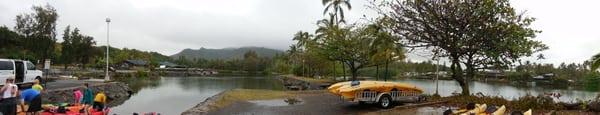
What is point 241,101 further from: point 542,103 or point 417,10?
point 542,103

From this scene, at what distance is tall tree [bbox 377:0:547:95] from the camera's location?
18344 millimetres

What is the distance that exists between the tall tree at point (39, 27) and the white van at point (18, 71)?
2463 cm

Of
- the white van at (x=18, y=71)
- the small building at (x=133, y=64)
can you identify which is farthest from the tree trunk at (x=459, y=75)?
the small building at (x=133, y=64)

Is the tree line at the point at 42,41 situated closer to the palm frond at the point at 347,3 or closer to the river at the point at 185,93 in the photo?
the river at the point at 185,93

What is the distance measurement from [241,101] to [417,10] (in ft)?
28.9

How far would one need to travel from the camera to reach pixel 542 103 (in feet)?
48.9

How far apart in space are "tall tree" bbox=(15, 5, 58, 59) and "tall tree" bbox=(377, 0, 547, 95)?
130 ft

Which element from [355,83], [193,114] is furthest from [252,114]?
[355,83]

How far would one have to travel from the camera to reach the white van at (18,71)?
2302cm

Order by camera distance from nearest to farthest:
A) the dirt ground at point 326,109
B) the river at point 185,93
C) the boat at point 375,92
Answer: the dirt ground at point 326,109 → the boat at point 375,92 → the river at point 185,93

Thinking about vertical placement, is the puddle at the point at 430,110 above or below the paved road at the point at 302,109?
above

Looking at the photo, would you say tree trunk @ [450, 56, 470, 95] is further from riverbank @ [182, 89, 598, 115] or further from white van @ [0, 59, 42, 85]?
white van @ [0, 59, 42, 85]

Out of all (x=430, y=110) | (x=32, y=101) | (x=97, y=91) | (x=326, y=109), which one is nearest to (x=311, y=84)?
(x=97, y=91)

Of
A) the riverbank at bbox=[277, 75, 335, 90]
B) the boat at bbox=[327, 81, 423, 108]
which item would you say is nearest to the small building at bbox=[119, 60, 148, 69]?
the riverbank at bbox=[277, 75, 335, 90]
